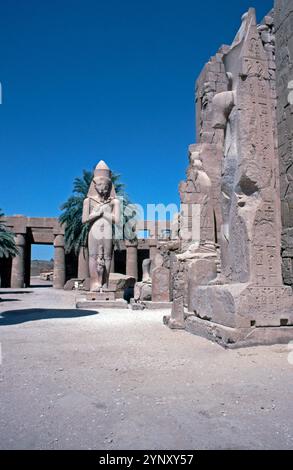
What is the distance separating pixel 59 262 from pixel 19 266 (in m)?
2.47

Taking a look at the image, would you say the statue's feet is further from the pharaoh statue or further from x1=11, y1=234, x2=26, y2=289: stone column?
x1=11, y1=234, x2=26, y2=289: stone column

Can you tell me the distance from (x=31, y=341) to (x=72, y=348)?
0.67 meters

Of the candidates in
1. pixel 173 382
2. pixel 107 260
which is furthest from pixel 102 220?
pixel 173 382

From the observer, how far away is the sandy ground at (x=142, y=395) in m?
1.92

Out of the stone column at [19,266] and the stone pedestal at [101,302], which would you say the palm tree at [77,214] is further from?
the stone pedestal at [101,302]

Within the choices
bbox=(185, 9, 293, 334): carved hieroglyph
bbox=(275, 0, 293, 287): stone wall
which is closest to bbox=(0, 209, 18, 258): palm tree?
bbox=(185, 9, 293, 334): carved hieroglyph

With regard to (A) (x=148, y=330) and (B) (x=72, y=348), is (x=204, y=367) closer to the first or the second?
(B) (x=72, y=348)

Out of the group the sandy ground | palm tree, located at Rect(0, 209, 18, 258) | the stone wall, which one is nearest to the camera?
the sandy ground

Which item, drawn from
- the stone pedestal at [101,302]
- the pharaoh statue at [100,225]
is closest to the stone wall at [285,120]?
the stone pedestal at [101,302]

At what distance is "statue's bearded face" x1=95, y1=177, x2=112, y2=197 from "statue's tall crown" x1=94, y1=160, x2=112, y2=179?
132 millimetres

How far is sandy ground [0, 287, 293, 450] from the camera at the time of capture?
1921 millimetres

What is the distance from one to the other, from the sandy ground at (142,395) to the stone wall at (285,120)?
4.57 ft

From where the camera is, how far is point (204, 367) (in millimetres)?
3324

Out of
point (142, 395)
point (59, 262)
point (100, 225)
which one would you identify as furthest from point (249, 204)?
point (59, 262)
